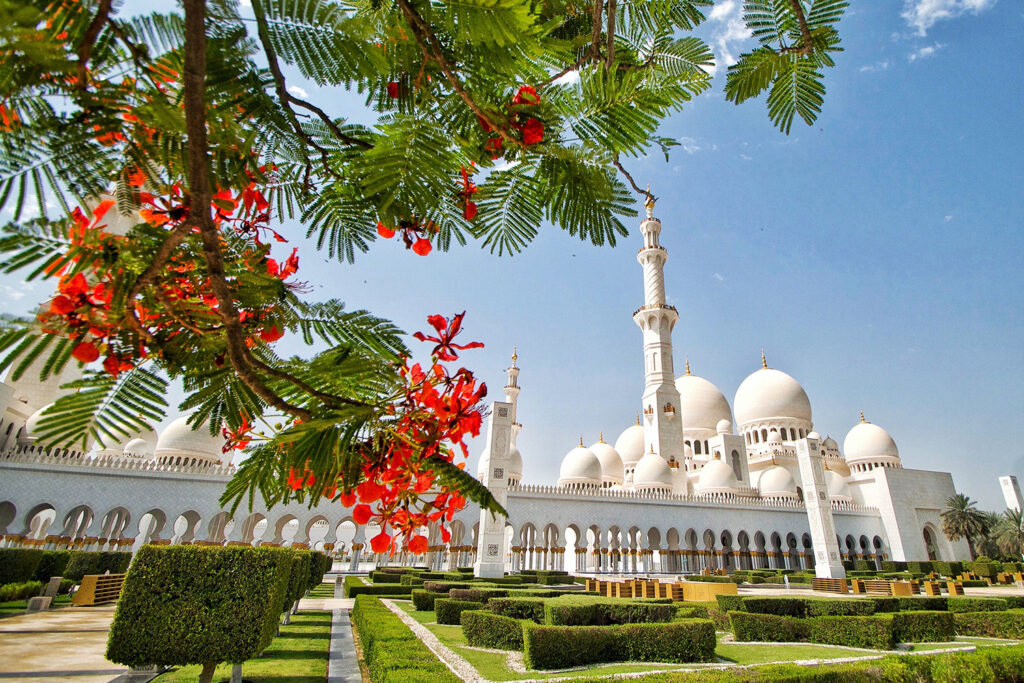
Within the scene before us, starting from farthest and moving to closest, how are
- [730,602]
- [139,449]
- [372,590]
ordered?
[139,449]
[372,590]
[730,602]

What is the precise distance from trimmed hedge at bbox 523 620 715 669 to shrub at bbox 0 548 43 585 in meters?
12.3

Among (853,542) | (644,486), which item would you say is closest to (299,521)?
(644,486)

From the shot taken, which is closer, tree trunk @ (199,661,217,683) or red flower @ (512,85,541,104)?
red flower @ (512,85,541,104)

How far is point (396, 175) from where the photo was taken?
111 cm

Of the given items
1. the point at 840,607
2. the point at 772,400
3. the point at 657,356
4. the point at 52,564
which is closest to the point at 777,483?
the point at 772,400

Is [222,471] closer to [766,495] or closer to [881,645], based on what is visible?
[881,645]

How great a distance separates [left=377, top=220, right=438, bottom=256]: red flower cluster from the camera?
1472 millimetres

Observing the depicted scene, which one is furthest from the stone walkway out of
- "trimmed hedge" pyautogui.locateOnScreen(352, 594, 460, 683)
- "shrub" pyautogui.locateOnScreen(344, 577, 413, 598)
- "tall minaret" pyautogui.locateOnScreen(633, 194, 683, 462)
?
"tall minaret" pyautogui.locateOnScreen(633, 194, 683, 462)

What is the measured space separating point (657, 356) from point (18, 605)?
28854 mm

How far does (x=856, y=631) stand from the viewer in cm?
937

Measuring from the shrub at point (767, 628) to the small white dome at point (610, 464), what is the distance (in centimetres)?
2525

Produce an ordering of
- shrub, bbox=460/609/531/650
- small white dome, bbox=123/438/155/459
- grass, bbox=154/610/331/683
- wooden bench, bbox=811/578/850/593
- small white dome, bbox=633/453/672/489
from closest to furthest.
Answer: grass, bbox=154/610/331/683 → shrub, bbox=460/609/531/650 → wooden bench, bbox=811/578/850/593 → small white dome, bbox=123/438/155/459 → small white dome, bbox=633/453/672/489

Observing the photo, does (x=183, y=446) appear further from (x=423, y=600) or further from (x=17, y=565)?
(x=423, y=600)

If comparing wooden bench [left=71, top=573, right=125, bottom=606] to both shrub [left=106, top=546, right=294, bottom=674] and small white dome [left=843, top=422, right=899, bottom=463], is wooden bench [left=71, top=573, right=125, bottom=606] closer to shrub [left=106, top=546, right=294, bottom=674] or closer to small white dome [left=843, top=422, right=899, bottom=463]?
shrub [left=106, top=546, right=294, bottom=674]
